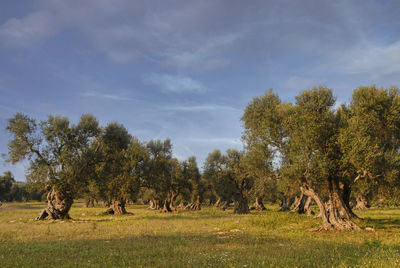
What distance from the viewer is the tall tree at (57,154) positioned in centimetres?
3678

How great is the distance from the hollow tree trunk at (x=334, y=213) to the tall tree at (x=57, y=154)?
28779 mm

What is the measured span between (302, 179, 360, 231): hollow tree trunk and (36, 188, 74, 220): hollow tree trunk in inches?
1241

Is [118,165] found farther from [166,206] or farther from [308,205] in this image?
[308,205]

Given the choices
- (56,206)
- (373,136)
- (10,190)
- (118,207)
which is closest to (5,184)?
(10,190)

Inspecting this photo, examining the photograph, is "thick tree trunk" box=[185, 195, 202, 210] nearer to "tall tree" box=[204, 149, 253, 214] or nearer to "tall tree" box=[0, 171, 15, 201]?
"tall tree" box=[204, 149, 253, 214]

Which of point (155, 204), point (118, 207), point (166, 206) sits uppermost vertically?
point (118, 207)

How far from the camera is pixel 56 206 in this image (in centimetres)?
3872

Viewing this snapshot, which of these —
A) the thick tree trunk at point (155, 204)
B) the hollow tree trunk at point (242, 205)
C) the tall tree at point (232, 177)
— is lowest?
the thick tree trunk at point (155, 204)

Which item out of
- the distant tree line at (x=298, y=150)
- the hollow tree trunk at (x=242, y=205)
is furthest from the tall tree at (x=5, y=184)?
the hollow tree trunk at (x=242, y=205)

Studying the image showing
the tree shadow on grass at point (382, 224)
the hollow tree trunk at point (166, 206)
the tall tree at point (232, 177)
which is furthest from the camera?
the hollow tree trunk at point (166, 206)

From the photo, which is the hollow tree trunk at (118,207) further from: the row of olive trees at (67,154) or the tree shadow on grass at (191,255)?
the tree shadow on grass at (191,255)

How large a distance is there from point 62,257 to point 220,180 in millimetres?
50713

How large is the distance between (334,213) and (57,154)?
3404 cm

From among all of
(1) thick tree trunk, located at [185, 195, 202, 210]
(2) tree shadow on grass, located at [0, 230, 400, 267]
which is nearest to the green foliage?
(2) tree shadow on grass, located at [0, 230, 400, 267]
